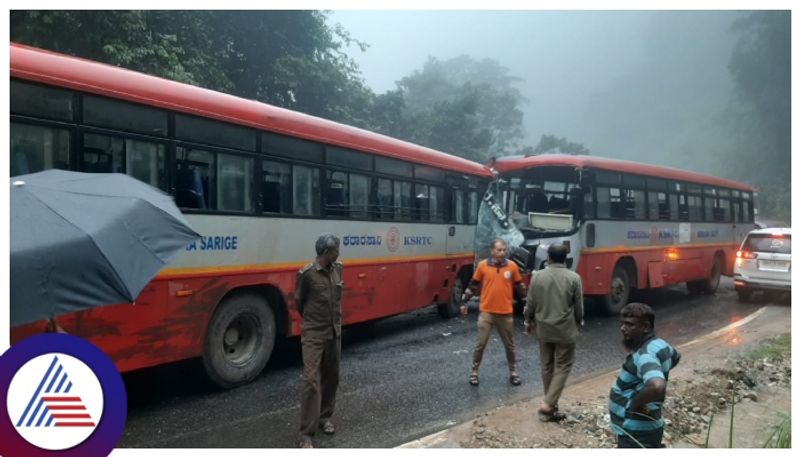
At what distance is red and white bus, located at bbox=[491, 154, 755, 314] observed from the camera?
372 inches

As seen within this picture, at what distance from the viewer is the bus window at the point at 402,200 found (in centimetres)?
790

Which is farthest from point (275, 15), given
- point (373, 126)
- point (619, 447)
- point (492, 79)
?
point (492, 79)

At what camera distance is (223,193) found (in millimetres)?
5453

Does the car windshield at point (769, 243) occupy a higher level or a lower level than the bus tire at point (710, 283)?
higher

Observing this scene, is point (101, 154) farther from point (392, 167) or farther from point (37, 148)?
point (392, 167)

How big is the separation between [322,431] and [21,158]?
9.75 ft

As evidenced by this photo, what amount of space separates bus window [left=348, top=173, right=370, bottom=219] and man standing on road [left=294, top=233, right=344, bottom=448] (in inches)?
107

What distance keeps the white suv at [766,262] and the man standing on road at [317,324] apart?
10.4 meters

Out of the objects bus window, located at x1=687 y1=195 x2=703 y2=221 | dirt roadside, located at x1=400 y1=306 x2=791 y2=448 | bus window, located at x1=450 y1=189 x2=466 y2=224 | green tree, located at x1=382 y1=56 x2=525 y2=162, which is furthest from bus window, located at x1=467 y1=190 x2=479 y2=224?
green tree, located at x1=382 y1=56 x2=525 y2=162

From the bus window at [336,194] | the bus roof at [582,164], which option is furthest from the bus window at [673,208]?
the bus window at [336,194]

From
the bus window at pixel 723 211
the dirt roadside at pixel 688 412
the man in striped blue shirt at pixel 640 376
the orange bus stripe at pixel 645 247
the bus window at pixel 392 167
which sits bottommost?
the dirt roadside at pixel 688 412

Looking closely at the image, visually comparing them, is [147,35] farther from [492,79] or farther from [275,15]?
[492,79]

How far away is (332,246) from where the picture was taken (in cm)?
423

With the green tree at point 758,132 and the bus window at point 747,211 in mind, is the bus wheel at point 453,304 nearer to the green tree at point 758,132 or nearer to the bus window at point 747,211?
the green tree at point 758,132
